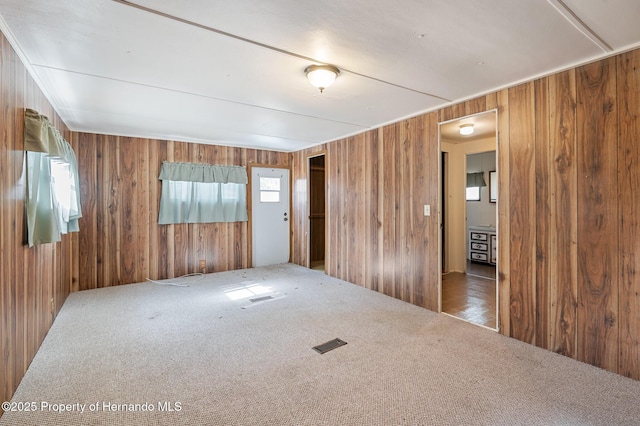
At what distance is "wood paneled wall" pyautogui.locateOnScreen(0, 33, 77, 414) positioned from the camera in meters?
1.88

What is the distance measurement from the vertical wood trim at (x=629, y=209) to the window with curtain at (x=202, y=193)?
5096 millimetres

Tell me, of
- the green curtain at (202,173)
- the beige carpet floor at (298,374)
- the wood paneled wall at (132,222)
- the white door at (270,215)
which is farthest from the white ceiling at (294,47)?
the white door at (270,215)

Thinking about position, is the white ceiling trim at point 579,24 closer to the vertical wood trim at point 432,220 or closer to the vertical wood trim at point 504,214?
the vertical wood trim at point 504,214

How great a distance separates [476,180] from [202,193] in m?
5.64

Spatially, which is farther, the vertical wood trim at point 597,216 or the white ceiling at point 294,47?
the vertical wood trim at point 597,216

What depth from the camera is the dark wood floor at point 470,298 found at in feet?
11.2

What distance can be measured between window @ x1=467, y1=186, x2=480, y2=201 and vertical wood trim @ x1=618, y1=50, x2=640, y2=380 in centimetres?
451

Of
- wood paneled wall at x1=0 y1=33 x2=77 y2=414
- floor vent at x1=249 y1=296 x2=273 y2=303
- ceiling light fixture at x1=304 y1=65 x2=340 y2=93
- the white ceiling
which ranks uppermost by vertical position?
the white ceiling

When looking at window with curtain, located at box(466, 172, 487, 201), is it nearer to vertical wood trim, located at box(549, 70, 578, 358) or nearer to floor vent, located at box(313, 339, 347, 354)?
vertical wood trim, located at box(549, 70, 578, 358)

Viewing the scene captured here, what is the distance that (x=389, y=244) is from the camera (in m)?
4.17

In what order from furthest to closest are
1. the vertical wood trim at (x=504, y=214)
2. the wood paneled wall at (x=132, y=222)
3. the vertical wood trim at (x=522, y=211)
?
the wood paneled wall at (x=132, y=222) < the vertical wood trim at (x=504, y=214) < the vertical wood trim at (x=522, y=211)

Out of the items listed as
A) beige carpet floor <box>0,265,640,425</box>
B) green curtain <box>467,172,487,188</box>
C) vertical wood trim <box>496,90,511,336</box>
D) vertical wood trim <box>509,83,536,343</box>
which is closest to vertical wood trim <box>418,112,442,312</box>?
beige carpet floor <box>0,265,640,425</box>

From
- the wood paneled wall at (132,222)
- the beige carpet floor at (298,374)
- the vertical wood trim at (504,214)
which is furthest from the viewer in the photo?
the wood paneled wall at (132,222)

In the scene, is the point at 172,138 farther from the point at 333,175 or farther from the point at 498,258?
the point at 498,258
